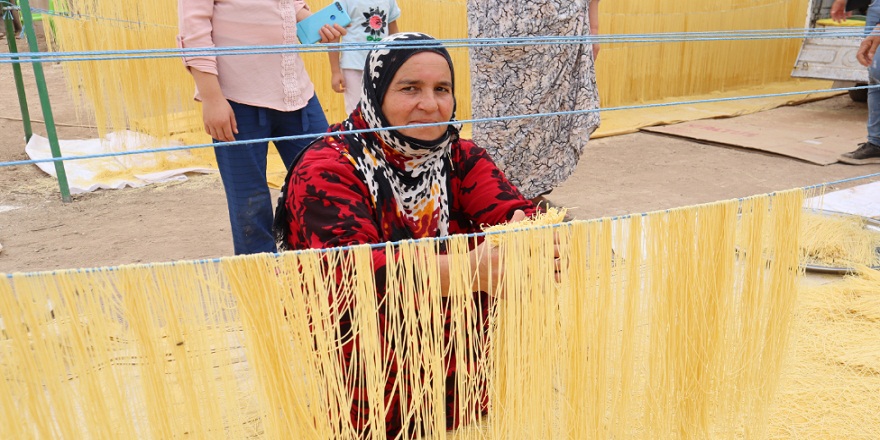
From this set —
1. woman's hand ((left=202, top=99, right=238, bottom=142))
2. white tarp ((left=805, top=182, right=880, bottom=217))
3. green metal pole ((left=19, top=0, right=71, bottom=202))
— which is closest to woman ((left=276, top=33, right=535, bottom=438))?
woman's hand ((left=202, top=99, right=238, bottom=142))

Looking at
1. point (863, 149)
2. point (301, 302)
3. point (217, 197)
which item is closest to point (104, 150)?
point (217, 197)

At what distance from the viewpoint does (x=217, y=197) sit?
12.3ft

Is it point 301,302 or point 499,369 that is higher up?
point 301,302

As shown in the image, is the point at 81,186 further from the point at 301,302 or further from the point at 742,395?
the point at 742,395

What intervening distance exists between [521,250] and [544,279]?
74 mm

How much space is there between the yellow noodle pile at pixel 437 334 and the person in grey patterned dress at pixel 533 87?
1.68m

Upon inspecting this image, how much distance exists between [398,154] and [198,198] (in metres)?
2.49

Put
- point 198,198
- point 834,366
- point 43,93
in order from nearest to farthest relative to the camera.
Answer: point 834,366, point 43,93, point 198,198

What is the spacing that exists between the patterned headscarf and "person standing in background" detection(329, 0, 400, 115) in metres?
1.52

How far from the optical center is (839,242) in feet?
8.73

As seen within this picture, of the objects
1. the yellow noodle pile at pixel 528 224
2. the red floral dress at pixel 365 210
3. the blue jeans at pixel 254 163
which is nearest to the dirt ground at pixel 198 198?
the blue jeans at pixel 254 163

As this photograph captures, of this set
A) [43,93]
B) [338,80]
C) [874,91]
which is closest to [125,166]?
[43,93]

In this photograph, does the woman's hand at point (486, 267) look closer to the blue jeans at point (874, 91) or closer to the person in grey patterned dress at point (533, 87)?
the person in grey patterned dress at point (533, 87)

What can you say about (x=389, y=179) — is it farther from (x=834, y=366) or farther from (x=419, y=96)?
(x=834, y=366)
